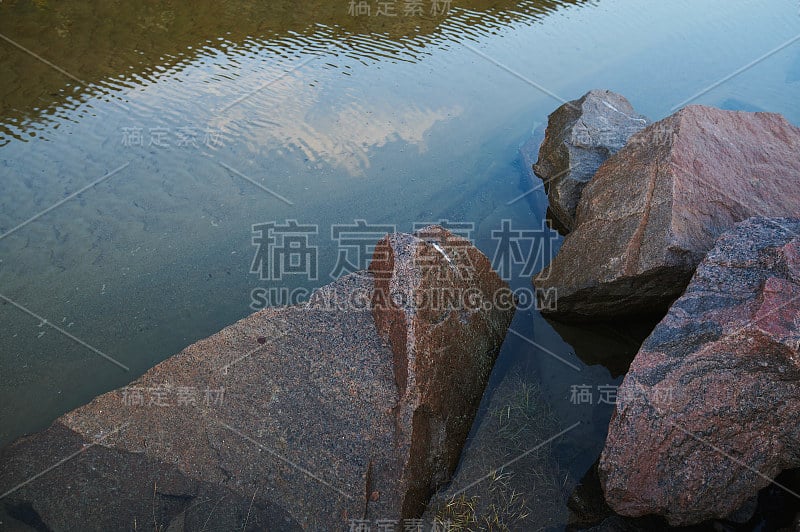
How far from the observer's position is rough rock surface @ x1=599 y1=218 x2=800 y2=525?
7.54ft

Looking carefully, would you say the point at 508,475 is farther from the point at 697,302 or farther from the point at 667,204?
the point at 667,204

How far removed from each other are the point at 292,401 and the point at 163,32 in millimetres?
5698

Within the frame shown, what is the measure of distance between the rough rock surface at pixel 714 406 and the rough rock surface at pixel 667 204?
59 cm

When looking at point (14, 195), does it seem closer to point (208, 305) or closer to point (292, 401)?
point (208, 305)

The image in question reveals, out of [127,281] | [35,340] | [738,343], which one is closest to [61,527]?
[35,340]

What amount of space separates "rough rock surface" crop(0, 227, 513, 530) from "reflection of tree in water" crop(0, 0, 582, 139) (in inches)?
155

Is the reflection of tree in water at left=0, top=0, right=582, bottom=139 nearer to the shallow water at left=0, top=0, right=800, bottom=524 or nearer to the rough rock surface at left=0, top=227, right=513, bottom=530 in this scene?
the shallow water at left=0, top=0, right=800, bottom=524

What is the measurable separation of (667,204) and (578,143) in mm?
1490

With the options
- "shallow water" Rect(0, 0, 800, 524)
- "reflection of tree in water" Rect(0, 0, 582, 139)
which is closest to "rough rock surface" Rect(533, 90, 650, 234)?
"shallow water" Rect(0, 0, 800, 524)

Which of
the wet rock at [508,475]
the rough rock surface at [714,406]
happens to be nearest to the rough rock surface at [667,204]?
the rough rock surface at [714,406]

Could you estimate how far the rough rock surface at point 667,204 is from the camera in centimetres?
314

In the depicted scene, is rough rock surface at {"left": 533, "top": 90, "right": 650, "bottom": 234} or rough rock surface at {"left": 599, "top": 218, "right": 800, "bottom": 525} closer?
rough rock surface at {"left": 599, "top": 218, "right": 800, "bottom": 525}

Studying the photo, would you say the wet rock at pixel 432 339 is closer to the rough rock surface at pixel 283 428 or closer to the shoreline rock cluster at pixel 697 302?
the rough rock surface at pixel 283 428

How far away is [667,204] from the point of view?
317cm
